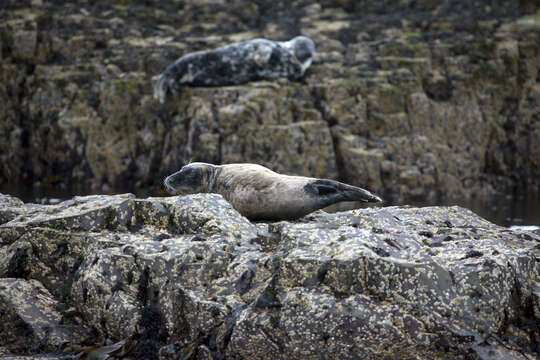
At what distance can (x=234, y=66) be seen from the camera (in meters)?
11.0

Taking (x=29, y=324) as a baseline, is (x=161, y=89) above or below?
above

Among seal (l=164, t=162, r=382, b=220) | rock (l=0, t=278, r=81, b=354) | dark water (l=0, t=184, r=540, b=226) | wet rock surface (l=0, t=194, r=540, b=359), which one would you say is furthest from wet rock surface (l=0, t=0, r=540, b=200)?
rock (l=0, t=278, r=81, b=354)

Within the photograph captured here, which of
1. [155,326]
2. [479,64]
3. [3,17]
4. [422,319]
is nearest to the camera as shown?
[422,319]

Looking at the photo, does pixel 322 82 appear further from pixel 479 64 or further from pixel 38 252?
pixel 38 252

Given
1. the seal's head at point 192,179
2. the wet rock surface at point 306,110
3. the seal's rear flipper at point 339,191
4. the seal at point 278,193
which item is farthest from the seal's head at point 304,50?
the seal's rear flipper at point 339,191

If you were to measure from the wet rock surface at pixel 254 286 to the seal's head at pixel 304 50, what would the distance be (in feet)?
23.4

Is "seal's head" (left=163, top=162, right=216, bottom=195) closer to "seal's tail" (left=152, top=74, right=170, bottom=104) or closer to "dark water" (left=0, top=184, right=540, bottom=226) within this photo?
"dark water" (left=0, top=184, right=540, bottom=226)

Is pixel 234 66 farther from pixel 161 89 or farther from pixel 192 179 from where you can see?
pixel 192 179

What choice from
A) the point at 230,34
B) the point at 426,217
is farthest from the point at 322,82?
the point at 426,217

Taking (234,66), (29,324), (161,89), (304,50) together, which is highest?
(304,50)

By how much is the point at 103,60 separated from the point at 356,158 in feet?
16.8

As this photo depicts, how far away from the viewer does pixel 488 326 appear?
11.8ft

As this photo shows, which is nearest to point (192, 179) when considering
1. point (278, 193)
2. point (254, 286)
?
point (278, 193)

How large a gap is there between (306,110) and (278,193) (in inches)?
215
